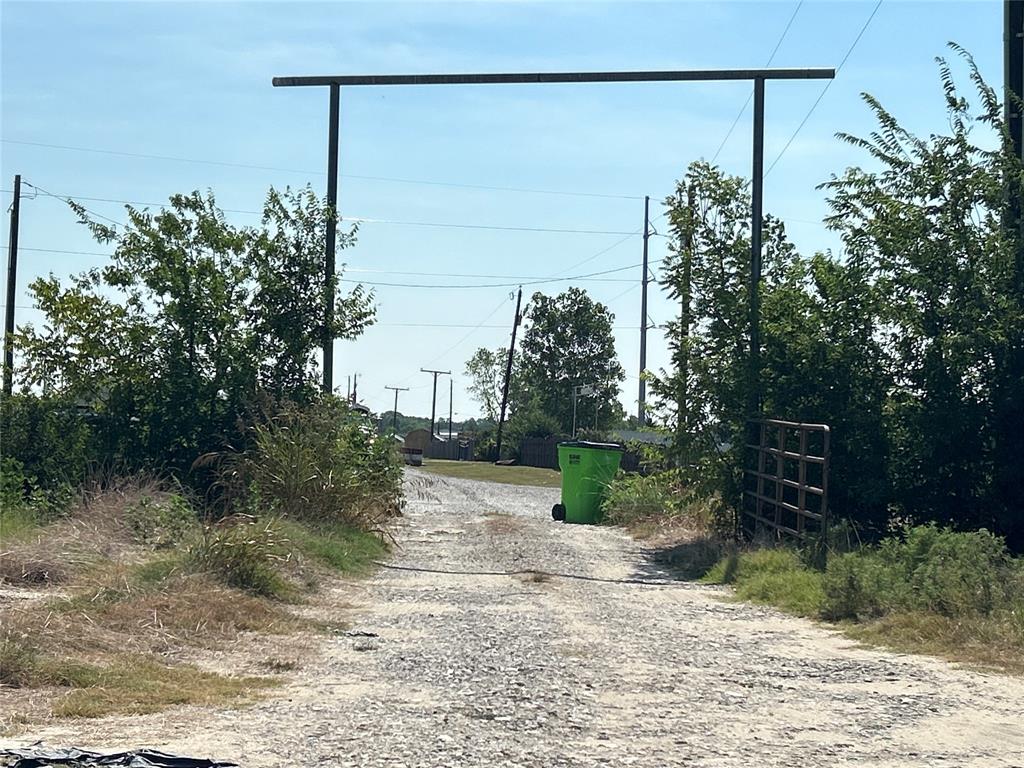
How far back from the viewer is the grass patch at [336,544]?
14094mm

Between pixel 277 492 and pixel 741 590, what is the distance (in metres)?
6.74

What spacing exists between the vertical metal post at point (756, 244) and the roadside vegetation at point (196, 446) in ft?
18.5

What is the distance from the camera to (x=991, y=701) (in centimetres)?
746

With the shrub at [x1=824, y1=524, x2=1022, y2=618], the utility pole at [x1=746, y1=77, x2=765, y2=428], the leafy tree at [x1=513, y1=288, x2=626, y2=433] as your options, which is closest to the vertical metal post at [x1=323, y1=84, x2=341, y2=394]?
the utility pole at [x1=746, y1=77, x2=765, y2=428]

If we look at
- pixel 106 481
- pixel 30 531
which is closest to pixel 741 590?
pixel 30 531

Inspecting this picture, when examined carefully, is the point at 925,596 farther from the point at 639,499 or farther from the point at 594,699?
the point at 639,499

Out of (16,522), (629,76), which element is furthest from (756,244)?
(16,522)

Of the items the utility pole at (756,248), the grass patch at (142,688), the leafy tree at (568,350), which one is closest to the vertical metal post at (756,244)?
the utility pole at (756,248)

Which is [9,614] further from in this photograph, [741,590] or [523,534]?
[523,534]

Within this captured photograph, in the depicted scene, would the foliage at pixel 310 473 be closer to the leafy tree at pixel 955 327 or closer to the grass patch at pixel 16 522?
the grass patch at pixel 16 522

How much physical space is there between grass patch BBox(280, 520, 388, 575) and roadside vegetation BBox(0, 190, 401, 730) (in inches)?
1.5

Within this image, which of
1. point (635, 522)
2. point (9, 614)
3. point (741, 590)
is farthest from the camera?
point (635, 522)

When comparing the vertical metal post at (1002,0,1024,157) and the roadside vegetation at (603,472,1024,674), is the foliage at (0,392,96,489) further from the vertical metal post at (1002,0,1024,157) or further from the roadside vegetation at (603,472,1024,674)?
the vertical metal post at (1002,0,1024,157)

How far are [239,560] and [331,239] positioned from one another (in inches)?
368
